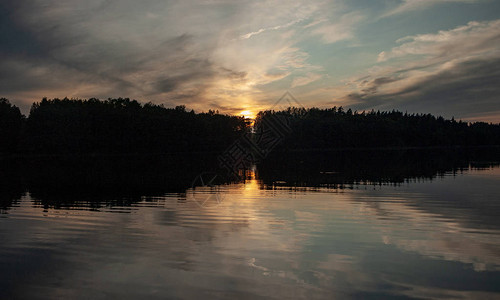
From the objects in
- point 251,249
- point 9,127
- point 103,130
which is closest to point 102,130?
point 103,130

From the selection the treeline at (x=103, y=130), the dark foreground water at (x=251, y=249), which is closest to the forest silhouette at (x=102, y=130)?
the treeline at (x=103, y=130)

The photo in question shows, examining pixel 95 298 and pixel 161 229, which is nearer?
pixel 95 298

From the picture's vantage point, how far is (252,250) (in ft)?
46.3

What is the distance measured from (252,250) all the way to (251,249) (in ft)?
0.48

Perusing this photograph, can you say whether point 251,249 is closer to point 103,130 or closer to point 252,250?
point 252,250

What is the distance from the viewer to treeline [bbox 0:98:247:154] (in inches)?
5039

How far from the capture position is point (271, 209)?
23.9 m

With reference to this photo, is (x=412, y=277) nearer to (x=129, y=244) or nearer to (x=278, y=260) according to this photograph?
(x=278, y=260)

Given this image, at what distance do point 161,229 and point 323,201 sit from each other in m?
12.9

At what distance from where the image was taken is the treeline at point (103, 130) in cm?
12800

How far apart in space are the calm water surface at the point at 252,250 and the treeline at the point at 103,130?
11624 cm

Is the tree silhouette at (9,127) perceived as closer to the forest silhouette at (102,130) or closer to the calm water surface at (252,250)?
the forest silhouette at (102,130)

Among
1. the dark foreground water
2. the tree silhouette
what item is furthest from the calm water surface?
the tree silhouette

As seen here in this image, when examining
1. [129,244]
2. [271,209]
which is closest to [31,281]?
[129,244]
